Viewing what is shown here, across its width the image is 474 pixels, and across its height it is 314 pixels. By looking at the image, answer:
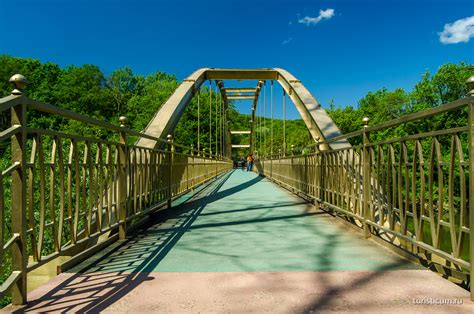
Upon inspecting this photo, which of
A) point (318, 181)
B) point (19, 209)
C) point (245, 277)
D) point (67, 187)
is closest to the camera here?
point (19, 209)

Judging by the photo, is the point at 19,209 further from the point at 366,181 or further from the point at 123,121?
the point at 366,181

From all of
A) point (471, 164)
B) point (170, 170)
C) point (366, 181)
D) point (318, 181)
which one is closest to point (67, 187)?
point (471, 164)

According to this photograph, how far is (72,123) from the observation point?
27094 millimetres

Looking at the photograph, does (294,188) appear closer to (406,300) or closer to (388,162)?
(388,162)

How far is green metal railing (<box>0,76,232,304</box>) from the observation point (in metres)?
1.69

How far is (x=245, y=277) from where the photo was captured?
209 cm

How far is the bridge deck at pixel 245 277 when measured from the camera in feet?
5.55

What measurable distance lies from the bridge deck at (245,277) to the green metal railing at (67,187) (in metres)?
0.18

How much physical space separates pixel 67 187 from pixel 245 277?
1.25 metres

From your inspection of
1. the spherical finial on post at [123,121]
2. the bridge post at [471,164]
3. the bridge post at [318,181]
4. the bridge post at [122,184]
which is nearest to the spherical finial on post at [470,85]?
the bridge post at [471,164]

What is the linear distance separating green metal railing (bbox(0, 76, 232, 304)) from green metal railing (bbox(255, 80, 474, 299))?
2.08 m

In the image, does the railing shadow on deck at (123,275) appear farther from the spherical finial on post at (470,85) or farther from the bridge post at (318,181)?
the bridge post at (318,181)

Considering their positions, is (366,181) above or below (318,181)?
above

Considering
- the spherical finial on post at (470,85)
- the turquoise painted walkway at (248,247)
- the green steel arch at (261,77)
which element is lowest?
the turquoise painted walkway at (248,247)
